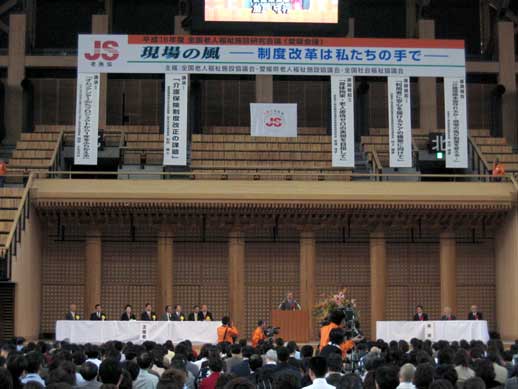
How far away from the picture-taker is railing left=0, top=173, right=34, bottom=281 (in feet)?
74.6

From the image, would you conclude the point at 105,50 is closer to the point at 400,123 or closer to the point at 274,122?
the point at 274,122

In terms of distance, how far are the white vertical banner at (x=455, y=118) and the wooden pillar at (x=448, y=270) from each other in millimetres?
2422

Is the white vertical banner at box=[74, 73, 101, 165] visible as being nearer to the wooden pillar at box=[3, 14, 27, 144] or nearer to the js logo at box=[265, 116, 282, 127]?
the js logo at box=[265, 116, 282, 127]

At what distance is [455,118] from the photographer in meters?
26.2

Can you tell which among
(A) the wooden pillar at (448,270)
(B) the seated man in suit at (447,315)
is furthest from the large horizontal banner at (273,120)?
(B) the seated man in suit at (447,315)

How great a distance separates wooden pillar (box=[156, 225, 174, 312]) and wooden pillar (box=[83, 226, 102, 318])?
169 centimetres

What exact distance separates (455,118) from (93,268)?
11.1 metres

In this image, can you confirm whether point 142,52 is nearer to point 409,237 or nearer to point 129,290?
point 129,290

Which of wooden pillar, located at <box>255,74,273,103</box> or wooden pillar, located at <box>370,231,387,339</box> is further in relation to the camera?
wooden pillar, located at <box>255,74,273,103</box>

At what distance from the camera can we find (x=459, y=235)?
27.6 meters

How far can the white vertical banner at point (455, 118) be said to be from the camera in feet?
85.7

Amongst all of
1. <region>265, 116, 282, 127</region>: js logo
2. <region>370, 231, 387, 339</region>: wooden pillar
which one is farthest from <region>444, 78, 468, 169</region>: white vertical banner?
<region>265, 116, 282, 127</region>: js logo

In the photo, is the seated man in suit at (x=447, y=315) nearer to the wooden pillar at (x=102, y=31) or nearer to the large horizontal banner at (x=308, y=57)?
the large horizontal banner at (x=308, y=57)

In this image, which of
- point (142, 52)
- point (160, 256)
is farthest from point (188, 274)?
point (142, 52)
